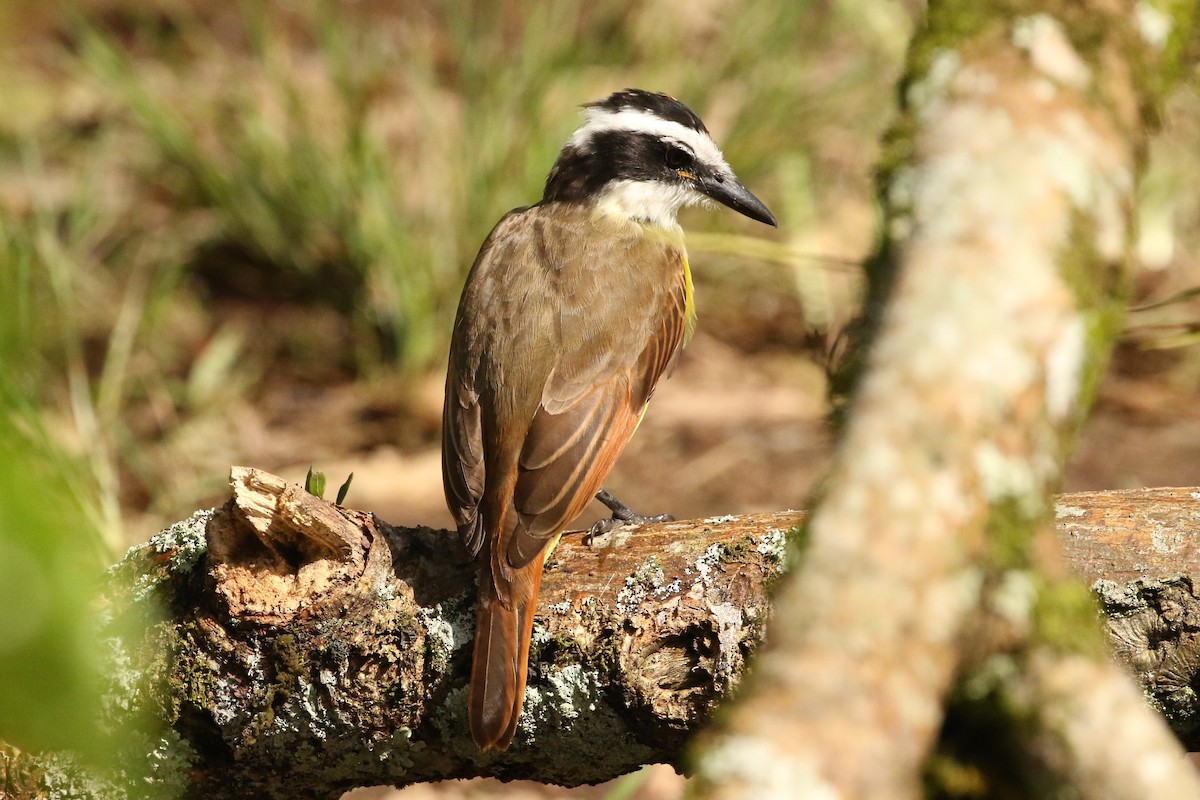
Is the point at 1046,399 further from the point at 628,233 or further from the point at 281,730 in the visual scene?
the point at 628,233

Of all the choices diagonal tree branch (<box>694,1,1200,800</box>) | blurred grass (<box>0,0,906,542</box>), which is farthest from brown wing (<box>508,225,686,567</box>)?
blurred grass (<box>0,0,906,542</box>)

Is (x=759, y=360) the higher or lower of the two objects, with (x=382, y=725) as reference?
higher

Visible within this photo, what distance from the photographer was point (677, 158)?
17.1 feet

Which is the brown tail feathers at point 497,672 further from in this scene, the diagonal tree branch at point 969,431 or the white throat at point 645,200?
the white throat at point 645,200

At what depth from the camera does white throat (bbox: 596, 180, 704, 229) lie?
17.0ft

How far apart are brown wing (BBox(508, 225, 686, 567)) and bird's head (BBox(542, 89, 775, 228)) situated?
12.7 inches

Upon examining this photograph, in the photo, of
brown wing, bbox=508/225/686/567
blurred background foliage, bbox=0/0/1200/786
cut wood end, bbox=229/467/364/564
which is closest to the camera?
cut wood end, bbox=229/467/364/564

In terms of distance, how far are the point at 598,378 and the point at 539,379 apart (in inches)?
9.0

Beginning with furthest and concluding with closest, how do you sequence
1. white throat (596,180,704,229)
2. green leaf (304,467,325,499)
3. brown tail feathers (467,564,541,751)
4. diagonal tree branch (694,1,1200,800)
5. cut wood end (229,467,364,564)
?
white throat (596,180,704,229), green leaf (304,467,325,499), brown tail feathers (467,564,541,751), cut wood end (229,467,364,564), diagonal tree branch (694,1,1200,800)

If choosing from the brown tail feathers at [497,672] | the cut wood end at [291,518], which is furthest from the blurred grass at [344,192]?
the brown tail feathers at [497,672]

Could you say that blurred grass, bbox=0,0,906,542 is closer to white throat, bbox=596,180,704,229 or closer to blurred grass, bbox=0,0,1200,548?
blurred grass, bbox=0,0,1200,548

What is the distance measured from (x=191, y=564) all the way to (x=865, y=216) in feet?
20.7

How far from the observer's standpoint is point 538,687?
10.4ft

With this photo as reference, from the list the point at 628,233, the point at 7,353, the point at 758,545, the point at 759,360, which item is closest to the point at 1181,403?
the point at 759,360
